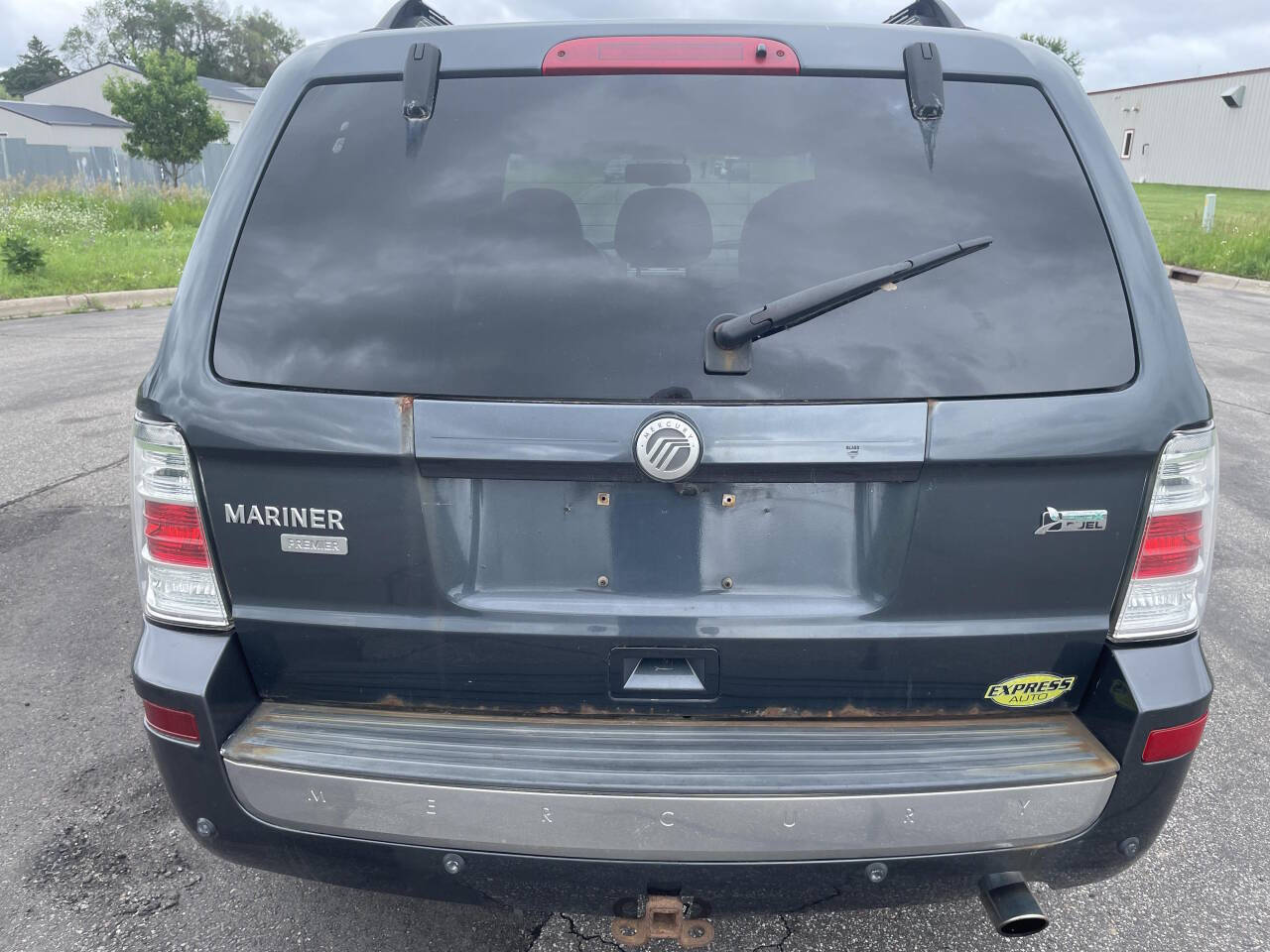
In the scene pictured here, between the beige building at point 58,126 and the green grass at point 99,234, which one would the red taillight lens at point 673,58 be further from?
the beige building at point 58,126

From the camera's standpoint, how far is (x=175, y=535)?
1938 mm

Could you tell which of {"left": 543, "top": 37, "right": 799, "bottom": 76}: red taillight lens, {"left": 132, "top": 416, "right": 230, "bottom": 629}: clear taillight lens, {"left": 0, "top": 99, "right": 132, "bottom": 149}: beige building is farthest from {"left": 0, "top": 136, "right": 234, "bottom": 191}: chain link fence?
{"left": 543, "top": 37, "right": 799, "bottom": 76}: red taillight lens

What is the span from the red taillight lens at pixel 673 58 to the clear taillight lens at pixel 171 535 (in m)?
1.07

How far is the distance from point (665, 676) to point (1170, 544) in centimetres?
100

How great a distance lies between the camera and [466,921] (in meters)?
2.55

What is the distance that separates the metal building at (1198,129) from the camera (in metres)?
46.4

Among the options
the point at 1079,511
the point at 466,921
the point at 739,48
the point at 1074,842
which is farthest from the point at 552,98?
the point at 466,921

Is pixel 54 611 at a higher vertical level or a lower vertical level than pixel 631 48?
lower

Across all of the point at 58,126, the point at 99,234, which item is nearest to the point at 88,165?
the point at 99,234

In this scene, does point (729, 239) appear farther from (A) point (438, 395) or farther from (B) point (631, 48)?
(A) point (438, 395)

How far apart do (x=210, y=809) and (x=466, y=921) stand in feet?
2.88

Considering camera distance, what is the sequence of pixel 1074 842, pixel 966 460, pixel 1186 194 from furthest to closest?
pixel 1186 194, pixel 1074 842, pixel 966 460

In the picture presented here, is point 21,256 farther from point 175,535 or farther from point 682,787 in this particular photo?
point 682,787

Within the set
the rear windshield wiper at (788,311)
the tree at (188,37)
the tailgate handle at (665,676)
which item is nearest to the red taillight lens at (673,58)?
the rear windshield wiper at (788,311)
